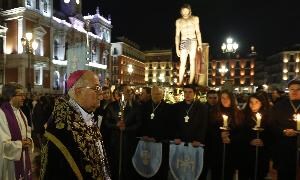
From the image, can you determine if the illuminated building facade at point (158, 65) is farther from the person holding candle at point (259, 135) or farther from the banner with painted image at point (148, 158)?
the person holding candle at point (259, 135)

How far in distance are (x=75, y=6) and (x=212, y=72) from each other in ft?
191

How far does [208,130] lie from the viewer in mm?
7074

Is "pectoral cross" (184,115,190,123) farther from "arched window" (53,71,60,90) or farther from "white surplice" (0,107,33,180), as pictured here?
"arched window" (53,71,60,90)

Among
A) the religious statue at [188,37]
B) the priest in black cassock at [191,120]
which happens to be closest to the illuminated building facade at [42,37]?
the religious statue at [188,37]

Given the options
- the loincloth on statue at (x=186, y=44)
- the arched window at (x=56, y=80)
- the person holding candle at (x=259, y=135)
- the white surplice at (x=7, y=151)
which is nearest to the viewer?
the white surplice at (x=7, y=151)

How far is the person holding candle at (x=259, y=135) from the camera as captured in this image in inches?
267

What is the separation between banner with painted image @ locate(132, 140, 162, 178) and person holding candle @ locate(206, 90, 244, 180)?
1101mm

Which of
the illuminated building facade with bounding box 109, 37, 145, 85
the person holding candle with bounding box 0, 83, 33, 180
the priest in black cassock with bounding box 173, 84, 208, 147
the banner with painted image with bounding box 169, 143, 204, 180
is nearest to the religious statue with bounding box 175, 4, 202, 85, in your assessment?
the priest in black cassock with bounding box 173, 84, 208, 147

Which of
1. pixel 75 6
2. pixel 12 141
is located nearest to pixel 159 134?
pixel 12 141

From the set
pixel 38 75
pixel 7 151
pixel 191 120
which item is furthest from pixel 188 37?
pixel 38 75

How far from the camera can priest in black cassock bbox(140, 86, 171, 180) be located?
24.5 feet

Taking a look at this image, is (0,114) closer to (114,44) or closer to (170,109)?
(170,109)

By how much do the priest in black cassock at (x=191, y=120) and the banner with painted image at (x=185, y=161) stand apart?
0.17 meters

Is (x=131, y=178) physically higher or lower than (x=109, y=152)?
lower
